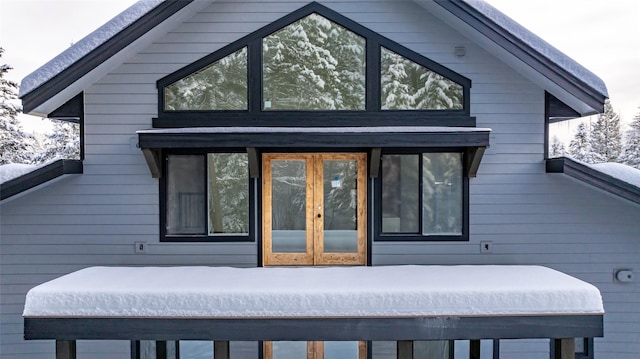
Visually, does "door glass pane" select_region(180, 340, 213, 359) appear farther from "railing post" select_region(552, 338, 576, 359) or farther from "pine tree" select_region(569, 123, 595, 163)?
"pine tree" select_region(569, 123, 595, 163)

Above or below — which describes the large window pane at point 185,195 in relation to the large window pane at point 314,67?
below

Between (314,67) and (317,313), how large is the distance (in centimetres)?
312

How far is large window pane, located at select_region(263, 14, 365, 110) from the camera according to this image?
16.2ft

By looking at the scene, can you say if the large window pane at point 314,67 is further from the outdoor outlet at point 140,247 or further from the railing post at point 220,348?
the railing post at point 220,348

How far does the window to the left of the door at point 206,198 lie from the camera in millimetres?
4988

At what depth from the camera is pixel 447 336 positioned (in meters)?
3.45

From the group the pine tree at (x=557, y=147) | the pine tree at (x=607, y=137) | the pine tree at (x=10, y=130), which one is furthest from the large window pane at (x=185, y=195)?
the pine tree at (x=557, y=147)

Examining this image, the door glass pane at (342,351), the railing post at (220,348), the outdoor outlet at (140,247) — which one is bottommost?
the door glass pane at (342,351)

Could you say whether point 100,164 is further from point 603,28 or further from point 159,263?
point 603,28

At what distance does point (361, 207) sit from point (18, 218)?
4.64 m

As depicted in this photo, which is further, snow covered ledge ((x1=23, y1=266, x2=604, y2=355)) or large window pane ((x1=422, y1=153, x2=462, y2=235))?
large window pane ((x1=422, y1=153, x2=462, y2=235))

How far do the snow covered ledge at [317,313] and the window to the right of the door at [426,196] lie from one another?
1476 millimetres

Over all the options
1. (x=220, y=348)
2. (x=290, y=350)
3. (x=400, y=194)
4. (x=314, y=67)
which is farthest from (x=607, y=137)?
(x=220, y=348)

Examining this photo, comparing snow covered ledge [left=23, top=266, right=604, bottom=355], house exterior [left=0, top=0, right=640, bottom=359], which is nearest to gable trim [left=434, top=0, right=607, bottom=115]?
house exterior [left=0, top=0, right=640, bottom=359]
